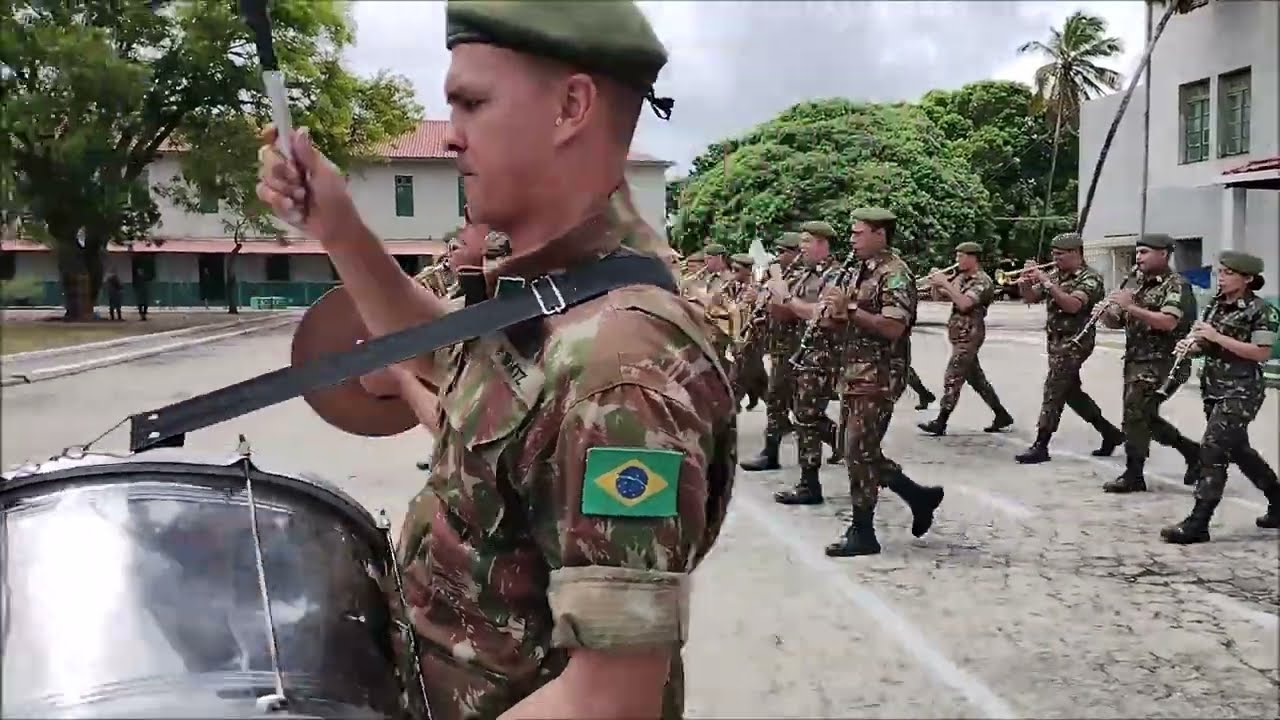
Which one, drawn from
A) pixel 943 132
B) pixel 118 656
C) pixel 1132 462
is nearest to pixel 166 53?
pixel 118 656

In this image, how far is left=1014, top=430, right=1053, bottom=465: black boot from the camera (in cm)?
873

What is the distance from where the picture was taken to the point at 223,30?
59.4 inches

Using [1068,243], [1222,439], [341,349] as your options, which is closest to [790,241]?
[1068,243]

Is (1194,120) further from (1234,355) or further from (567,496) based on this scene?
(567,496)

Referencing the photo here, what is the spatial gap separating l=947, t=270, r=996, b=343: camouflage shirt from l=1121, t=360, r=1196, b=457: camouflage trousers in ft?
7.57

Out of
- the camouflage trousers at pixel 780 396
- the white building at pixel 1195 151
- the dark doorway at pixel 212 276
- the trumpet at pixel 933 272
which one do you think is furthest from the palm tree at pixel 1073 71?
the dark doorway at pixel 212 276

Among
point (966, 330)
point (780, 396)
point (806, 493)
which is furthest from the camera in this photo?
point (966, 330)

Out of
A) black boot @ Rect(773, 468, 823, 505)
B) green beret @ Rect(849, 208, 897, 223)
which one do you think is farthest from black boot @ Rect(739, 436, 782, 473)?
green beret @ Rect(849, 208, 897, 223)

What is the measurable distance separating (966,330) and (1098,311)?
1761 millimetres

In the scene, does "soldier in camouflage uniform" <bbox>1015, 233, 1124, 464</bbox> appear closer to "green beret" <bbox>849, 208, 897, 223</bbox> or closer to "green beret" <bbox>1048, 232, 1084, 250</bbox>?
"green beret" <bbox>1048, 232, 1084, 250</bbox>

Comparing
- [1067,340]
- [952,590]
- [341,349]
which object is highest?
[341,349]

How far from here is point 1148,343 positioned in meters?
7.76

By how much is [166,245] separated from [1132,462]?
6.67 meters

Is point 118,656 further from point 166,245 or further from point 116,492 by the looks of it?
point 166,245
